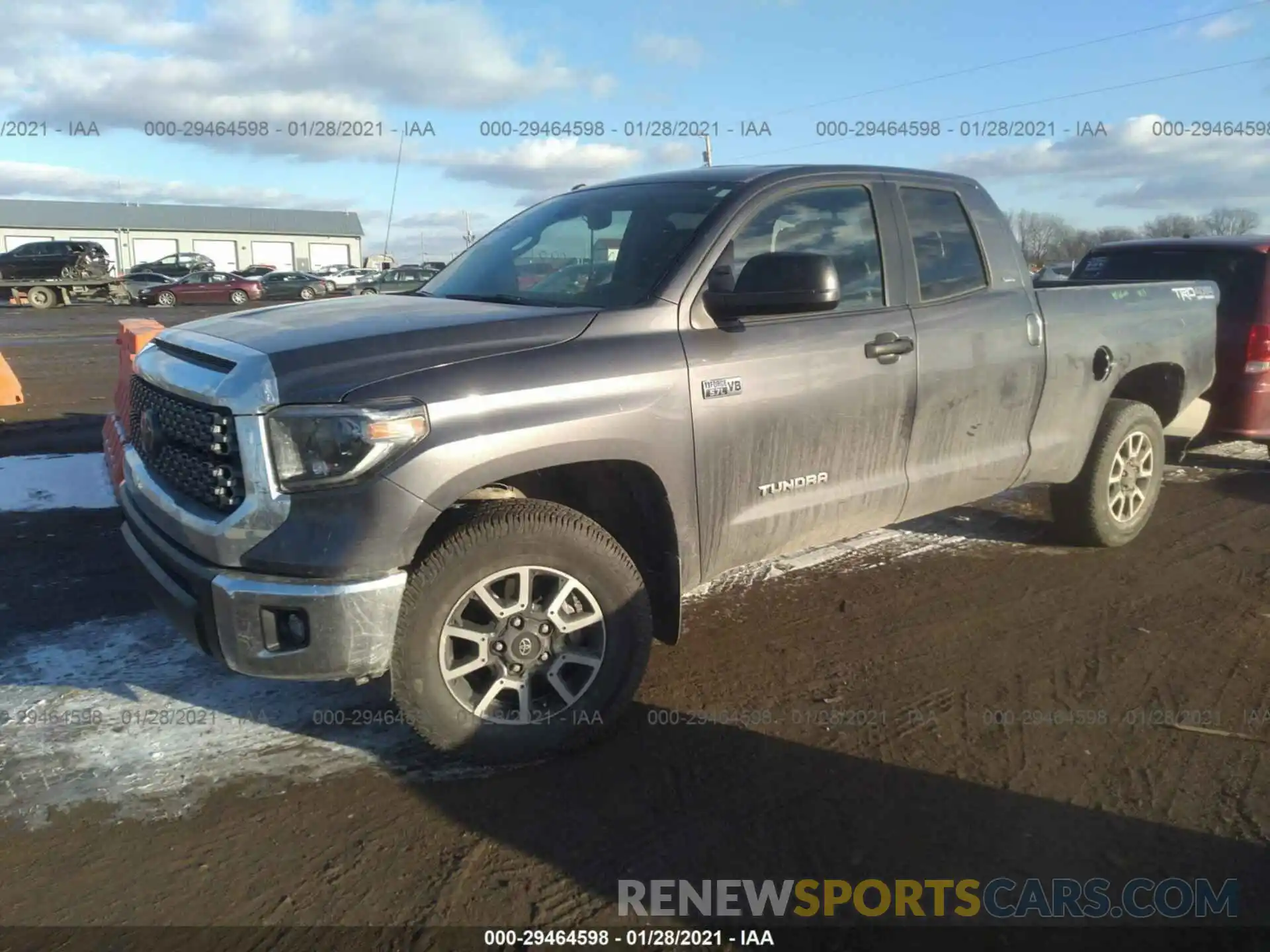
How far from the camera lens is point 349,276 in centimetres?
4559

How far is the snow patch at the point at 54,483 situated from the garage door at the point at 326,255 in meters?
70.4

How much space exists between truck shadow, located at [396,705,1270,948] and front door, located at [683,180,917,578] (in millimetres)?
832

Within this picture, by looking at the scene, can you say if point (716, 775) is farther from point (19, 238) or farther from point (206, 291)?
point (19, 238)

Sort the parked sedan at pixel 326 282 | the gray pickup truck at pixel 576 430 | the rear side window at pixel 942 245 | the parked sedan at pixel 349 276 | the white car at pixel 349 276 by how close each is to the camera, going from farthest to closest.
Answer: the white car at pixel 349 276
the parked sedan at pixel 349 276
the parked sedan at pixel 326 282
the rear side window at pixel 942 245
the gray pickup truck at pixel 576 430

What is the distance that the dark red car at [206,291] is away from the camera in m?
38.0

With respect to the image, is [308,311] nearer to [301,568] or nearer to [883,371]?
[301,568]

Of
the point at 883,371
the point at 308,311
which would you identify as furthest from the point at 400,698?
the point at 883,371

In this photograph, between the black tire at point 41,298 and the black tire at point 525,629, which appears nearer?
the black tire at point 525,629

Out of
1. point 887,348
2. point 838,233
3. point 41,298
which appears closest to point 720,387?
point 887,348

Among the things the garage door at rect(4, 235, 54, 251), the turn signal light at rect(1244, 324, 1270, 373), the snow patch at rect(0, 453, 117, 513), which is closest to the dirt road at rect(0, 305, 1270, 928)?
the snow patch at rect(0, 453, 117, 513)

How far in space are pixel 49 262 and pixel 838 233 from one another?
37.7 meters

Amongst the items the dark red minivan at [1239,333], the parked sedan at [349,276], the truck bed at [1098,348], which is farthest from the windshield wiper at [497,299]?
the parked sedan at [349,276]

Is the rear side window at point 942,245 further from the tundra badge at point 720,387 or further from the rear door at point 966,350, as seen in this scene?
the tundra badge at point 720,387

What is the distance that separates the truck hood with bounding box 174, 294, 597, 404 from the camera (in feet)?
9.66
